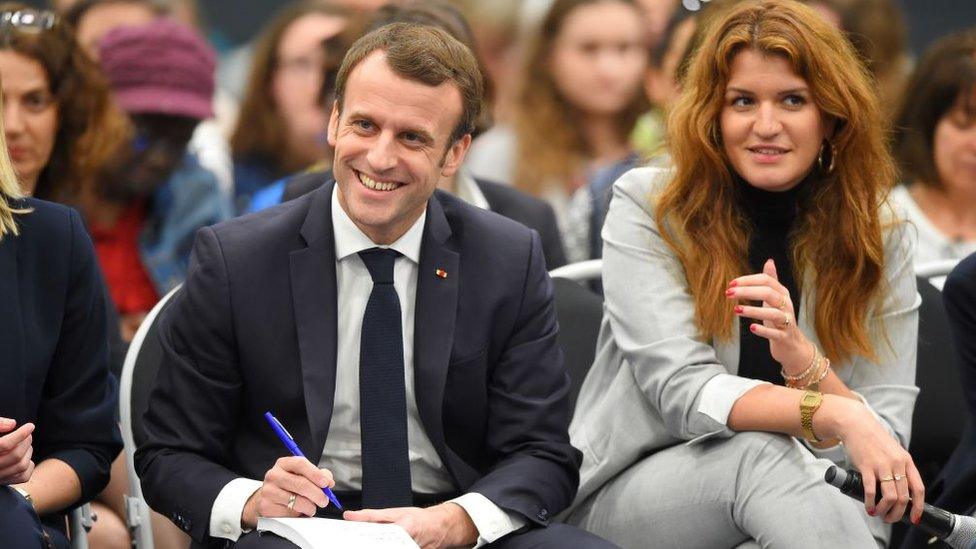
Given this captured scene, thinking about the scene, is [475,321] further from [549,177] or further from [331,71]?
[549,177]

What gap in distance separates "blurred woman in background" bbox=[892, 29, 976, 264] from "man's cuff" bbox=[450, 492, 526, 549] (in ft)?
7.89

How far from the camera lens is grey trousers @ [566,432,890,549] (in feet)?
10.5

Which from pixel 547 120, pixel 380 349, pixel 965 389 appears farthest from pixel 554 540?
pixel 547 120

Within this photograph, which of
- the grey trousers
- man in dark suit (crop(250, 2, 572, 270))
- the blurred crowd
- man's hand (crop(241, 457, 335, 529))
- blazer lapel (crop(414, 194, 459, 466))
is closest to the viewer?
man's hand (crop(241, 457, 335, 529))

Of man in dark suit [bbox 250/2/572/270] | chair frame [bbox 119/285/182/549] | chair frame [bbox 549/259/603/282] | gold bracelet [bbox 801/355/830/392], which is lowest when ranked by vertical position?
chair frame [bbox 119/285/182/549]

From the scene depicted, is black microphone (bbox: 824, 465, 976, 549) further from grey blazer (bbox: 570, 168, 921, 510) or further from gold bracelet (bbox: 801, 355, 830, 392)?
grey blazer (bbox: 570, 168, 921, 510)

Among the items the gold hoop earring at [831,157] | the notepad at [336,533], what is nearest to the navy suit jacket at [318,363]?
the notepad at [336,533]

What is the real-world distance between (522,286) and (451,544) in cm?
61

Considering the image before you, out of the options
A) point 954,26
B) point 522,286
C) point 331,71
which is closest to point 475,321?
point 522,286

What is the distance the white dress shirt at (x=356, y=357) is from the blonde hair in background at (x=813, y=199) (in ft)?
2.23

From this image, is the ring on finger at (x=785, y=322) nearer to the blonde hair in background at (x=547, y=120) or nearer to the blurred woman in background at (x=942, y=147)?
the blurred woman in background at (x=942, y=147)

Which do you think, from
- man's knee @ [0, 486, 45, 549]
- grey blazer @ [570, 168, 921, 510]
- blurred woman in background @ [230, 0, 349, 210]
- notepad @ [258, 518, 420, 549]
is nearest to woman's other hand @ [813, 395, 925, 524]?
grey blazer @ [570, 168, 921, 510]

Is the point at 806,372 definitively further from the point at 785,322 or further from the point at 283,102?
the point at 283,102

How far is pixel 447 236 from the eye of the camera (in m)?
3.42
